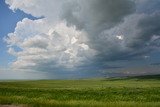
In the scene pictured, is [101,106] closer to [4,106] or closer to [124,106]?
[124,106]

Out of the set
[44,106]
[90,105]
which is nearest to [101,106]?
[90,105]

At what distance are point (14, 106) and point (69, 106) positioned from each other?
22.3 ft

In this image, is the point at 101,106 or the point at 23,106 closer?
the point at 23,106

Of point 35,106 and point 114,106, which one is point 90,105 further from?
point 35,106

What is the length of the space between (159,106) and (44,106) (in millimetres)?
14086

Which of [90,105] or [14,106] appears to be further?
[90,105]

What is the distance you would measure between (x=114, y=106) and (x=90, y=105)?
3.20 meters

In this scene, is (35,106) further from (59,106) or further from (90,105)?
(90,105)

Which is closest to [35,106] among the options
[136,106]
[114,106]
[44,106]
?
[44,106]

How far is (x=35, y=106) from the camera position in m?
33.8

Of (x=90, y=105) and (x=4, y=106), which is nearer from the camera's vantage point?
(x=4, y=106)

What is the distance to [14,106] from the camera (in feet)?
109

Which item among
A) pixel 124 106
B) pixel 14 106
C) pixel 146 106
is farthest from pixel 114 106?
pixel 14 106

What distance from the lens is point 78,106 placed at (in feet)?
119
